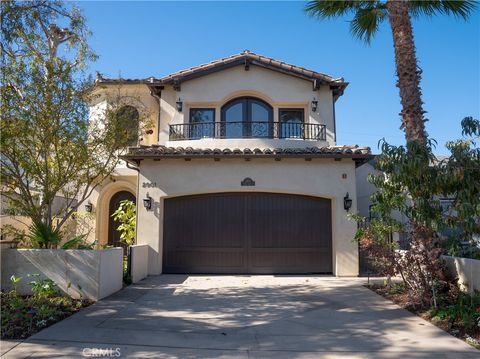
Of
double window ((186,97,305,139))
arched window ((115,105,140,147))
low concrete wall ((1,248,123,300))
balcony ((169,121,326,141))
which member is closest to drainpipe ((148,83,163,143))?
balcony ((169,121,326,141))

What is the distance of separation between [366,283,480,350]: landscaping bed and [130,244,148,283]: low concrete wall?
6.71 m

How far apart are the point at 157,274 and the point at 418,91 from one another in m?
9.09

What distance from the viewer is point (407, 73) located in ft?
29.8

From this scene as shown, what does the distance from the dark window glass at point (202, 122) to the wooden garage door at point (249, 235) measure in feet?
9.84

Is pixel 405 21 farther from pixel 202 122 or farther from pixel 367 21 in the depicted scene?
pixel 202 122

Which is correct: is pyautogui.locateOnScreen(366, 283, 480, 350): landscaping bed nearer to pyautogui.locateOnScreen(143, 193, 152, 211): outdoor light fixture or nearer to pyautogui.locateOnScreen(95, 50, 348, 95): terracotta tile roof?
pyautogui.locateOnScreen(143, 193, 152, 211): outdoor light fixture

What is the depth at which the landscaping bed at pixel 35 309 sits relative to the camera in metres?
6.35

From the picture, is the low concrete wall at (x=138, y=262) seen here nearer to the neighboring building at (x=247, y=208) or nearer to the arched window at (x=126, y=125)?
the neighboring building at (x=247, y=208)

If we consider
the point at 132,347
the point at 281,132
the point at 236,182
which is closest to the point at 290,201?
the point at 236,182

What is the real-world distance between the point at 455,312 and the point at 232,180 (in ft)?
24.6

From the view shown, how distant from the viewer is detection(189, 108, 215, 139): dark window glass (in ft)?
49.4

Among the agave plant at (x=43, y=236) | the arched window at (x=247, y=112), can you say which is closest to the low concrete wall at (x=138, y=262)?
the agave plant at (x=43, y=236)

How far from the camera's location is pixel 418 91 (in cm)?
902

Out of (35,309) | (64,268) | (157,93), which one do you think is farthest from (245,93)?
(35,309)
